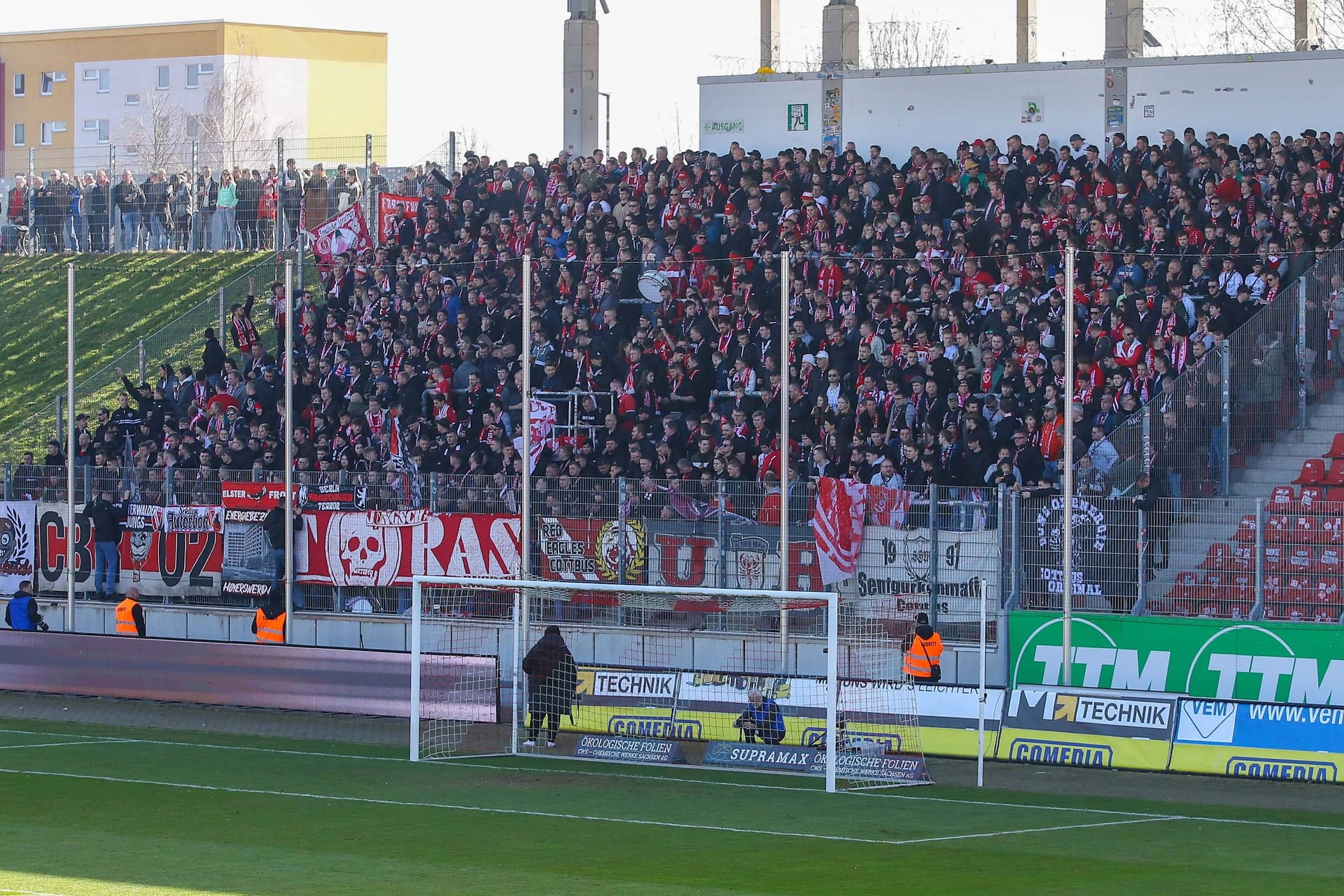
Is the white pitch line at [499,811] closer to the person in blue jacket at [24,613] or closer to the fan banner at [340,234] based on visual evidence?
the person in blue jacket at [24,613]

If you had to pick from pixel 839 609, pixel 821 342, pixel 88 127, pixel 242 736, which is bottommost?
pixel 242 736

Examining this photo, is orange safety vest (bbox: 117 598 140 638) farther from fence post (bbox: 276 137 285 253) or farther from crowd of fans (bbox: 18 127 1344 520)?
fence post (bbox: 276 137 285 253)

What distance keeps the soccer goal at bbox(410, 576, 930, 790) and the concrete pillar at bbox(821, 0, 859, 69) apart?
16.3 meters

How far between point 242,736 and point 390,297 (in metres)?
11.2

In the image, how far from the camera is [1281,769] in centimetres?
1945

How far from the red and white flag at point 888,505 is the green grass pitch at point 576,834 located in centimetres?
457

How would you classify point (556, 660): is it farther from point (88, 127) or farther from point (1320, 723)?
point (88, 127)

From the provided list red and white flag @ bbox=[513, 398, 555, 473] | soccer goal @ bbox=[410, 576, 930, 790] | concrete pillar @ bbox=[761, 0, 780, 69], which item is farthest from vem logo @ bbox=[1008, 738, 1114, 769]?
concrete pillar @ bbox=[761, 0, 780, 69]

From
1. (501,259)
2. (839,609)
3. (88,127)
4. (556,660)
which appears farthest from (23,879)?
(88,127)

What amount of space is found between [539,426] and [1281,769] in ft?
39.2

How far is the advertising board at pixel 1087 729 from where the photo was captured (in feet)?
66.6

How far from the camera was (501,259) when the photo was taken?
3131 centimetres

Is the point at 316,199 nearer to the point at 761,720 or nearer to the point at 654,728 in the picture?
the point at 654,728

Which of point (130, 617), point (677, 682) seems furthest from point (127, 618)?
point (677, 682)
